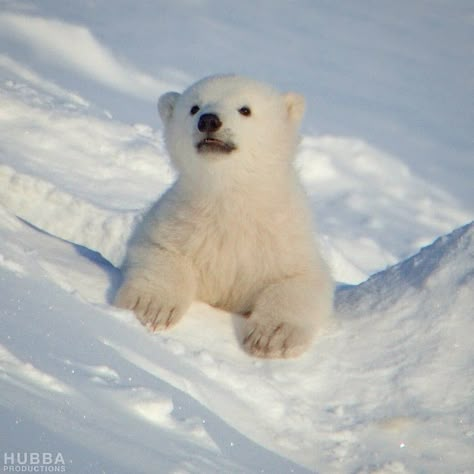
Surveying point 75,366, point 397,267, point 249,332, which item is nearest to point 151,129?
point 397,267

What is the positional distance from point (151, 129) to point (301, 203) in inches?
371

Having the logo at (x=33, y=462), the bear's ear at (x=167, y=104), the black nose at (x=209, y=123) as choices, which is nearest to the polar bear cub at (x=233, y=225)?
the black nose at (x=209, y=123)

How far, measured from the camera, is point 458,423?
3352 millimetres

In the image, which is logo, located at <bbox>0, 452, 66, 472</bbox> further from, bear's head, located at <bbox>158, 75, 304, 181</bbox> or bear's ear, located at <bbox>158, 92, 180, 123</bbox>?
bear's ear, located at <bbox>158, 92, 180, 123</bbox>

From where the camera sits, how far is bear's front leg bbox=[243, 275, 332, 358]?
3.80 metres

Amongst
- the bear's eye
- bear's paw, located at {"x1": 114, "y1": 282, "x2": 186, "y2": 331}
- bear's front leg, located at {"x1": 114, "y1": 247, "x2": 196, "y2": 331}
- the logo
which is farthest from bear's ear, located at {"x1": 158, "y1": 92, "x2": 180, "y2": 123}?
the logo

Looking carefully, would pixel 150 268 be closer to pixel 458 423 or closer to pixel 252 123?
pixel 252 123

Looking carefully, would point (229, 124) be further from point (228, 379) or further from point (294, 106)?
point (228, 379)

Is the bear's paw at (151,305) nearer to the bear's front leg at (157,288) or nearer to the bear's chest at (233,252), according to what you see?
the bear's front leg at (157,288)

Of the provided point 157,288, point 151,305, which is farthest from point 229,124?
point 151,305

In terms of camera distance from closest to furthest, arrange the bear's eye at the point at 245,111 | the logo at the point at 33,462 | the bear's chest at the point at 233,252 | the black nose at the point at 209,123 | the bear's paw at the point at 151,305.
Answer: the logo at the point at 33,462, the bear's paw at the point at 151,305, the black nose at the point at 209,123, the bear's chest at the point at 233,252, the bear's eye at the point at 245,111

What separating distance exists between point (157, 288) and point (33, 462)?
6.44 ft

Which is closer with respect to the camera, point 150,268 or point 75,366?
point 75,366

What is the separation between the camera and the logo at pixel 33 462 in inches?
76.5
